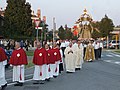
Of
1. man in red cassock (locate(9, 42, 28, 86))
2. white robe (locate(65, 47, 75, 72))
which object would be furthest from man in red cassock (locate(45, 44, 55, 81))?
white robe (locate(65, 47, 75, 72))

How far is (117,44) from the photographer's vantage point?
65.8 m

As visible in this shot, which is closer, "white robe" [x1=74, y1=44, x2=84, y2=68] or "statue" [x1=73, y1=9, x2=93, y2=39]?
"white robe" [x1=74, y1=44, x2=84, y2=68]

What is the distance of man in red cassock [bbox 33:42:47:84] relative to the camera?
13680mm

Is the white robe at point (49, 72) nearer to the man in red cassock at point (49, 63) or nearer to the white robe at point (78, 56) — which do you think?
the man in red cassock at point (49, 63)

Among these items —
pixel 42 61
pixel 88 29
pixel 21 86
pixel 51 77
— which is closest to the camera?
pixel 21 86

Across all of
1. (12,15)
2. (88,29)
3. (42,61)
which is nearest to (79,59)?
(42,61)

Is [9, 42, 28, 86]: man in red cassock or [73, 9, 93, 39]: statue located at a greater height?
[73, 9, 93, 39]: statue

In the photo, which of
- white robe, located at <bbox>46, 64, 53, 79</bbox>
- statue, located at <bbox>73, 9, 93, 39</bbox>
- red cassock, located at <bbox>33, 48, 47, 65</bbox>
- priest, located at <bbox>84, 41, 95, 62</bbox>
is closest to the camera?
red cassock, located at <bbox>33, 48, 47, 65</bbox>

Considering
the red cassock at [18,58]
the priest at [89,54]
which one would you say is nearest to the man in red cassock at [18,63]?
the red cassock at [18,58]

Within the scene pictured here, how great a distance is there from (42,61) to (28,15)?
36383 mm

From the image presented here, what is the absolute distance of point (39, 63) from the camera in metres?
13.6

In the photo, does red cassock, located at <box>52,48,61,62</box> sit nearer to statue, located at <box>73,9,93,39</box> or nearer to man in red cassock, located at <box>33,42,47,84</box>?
man in red cassock, located at <box>33,42,47,84</box>

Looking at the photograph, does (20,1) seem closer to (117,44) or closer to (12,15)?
(12,15)

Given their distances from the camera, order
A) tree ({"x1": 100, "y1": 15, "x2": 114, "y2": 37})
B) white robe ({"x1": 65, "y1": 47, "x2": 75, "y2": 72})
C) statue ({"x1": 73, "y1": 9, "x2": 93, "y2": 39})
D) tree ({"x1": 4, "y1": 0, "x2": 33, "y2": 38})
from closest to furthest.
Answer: white robe ({"x1": 65, "y1": 47, "x2": 75, "y2": 72}) < tree ({"x1": 4, "y1": 0, "x2": 33, "y2": 38}) < tree ({"x1": 100, "y1": 15, "x2": 114, "y2": 37}) < statue ({"x1": 73, "y1": 9, "x2": 93, "y2": 39})
